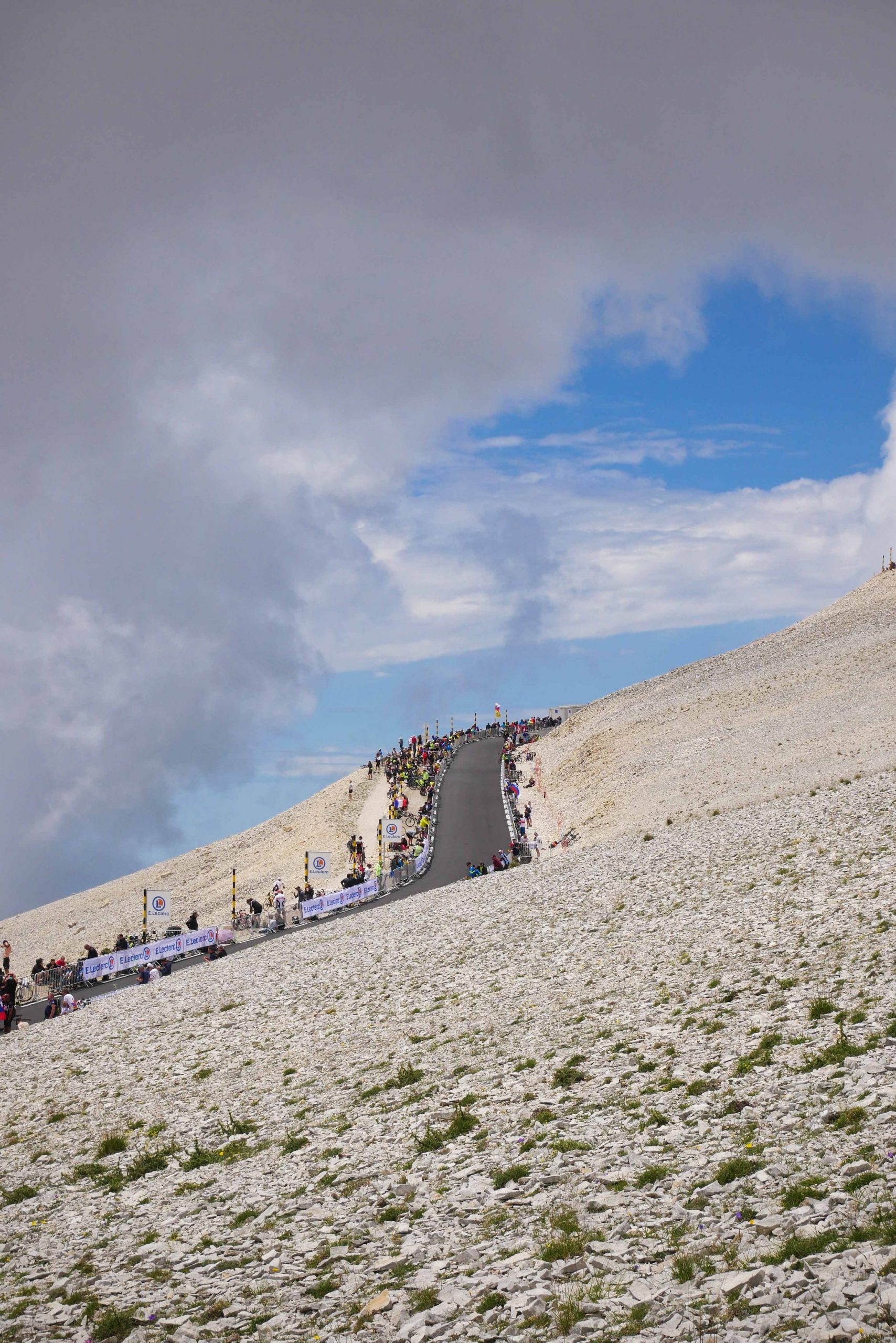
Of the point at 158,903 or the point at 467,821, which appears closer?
the point at 158,903

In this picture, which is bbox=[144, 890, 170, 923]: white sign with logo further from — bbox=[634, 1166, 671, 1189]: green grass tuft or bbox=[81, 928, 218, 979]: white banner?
bbox=[634, 1166, 671, 1189]: green grass tuft

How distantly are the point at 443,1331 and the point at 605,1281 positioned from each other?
69.8 inches

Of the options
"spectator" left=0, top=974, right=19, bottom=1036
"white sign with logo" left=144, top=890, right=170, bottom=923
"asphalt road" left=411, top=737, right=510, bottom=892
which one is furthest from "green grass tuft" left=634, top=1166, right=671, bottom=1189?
"white sign with logo" left=144, top=890, right=170, bottom=923

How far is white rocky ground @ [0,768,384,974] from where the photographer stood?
64.0m

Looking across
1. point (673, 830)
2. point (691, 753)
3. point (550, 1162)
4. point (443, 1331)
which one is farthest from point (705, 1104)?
point (691, 753)

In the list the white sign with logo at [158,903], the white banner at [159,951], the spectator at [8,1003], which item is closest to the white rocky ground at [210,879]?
the white sign with logo at [158,903]

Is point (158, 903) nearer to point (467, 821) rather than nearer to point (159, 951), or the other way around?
point (159, 951)

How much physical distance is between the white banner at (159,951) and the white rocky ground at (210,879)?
10.8m

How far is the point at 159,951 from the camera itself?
44250 millimetres

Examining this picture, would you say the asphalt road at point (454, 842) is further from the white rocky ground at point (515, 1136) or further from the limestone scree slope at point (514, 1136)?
the white rocky ground at point (515, 1136)

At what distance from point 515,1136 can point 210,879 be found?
63.1m

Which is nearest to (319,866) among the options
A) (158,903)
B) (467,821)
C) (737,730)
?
(158,903)

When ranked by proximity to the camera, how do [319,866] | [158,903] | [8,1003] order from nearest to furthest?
[8,1003], [158,903], [319,866]

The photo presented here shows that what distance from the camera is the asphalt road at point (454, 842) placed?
41156 millimetres
